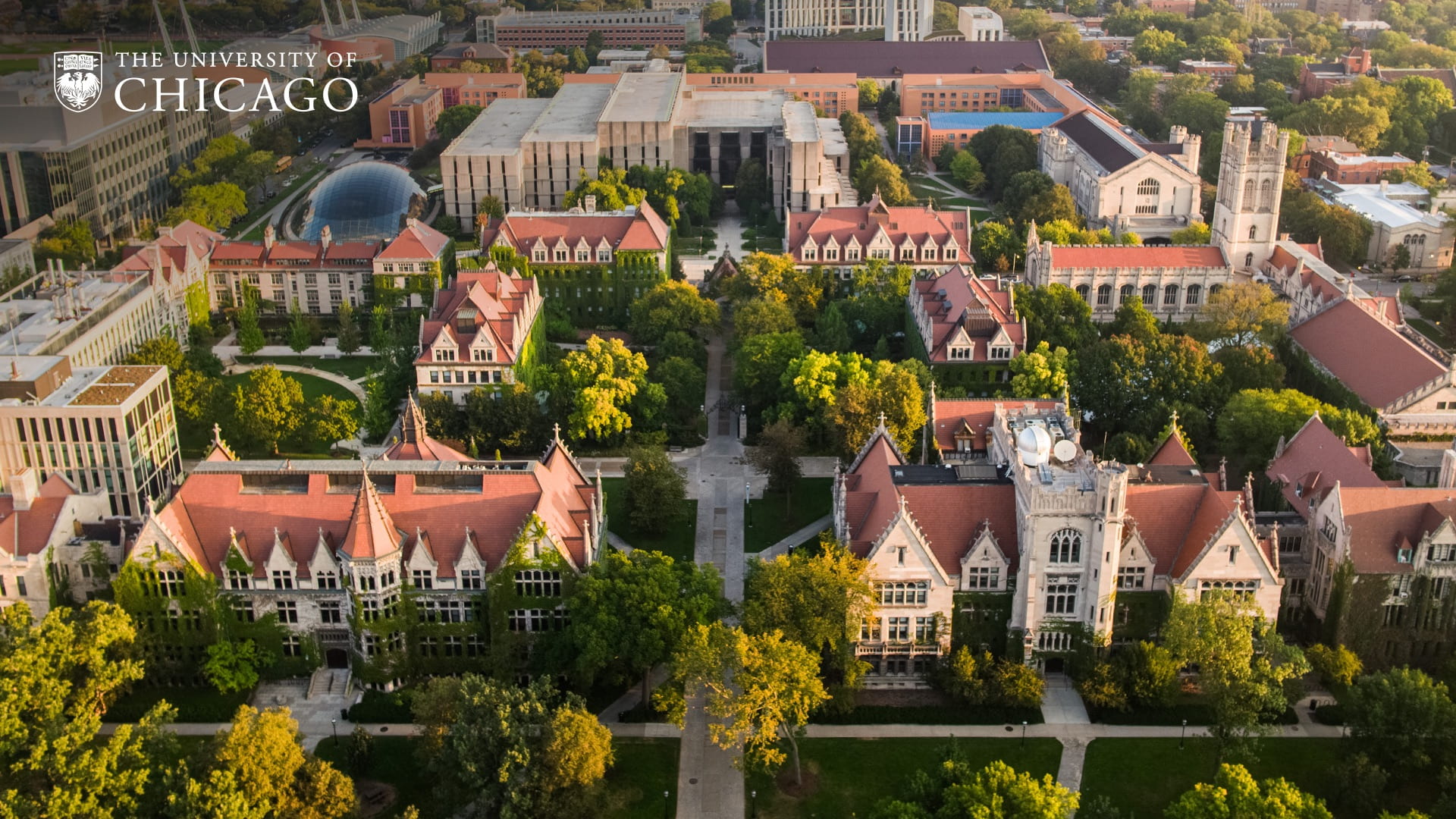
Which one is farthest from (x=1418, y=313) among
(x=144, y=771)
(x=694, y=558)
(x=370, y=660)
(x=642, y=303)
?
(x=144, y=771)

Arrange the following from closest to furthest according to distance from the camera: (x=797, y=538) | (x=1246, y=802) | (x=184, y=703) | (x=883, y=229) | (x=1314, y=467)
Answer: (x=1246, y=802)
(x=184, y=703)
(x=1314, y=467)
(x=797, y=538)
(x=883, y=229)

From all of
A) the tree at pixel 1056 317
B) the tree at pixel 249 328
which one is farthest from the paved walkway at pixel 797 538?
the tree at pixel 249 328

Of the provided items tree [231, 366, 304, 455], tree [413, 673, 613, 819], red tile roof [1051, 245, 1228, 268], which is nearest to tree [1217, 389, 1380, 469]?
red tile roof [1051, 245, 1228, 268]

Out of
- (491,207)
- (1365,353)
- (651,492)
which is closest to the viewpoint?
(651,492)

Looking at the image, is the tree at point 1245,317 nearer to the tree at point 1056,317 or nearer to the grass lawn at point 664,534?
the tree at point 1056,317

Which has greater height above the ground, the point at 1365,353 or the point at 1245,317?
the point at 1245,317

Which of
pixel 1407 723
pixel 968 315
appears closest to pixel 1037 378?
pixel 968 315

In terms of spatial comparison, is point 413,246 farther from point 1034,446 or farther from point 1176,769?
point 1176,769
